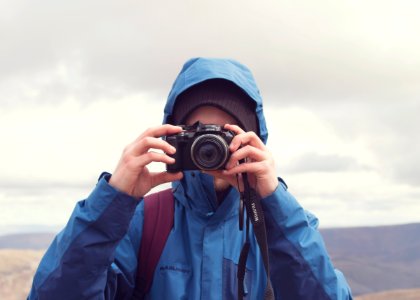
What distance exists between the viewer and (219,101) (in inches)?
153

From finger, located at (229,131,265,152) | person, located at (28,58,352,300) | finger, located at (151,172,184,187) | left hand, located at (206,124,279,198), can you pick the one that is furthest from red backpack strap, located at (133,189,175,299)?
finger, located at (229,131,265,152)

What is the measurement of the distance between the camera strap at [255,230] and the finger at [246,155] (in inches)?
5.6

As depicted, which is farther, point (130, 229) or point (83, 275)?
point (130, 229)

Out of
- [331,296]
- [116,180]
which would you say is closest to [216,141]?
[116,180]

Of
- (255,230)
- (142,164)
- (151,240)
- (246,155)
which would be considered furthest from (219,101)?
(151,240)

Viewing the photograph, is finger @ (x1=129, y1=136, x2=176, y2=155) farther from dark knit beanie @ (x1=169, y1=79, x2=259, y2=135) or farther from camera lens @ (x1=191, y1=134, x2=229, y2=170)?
dark knit beanie @ (x1=169, y1=79, x2=259, y2=135)

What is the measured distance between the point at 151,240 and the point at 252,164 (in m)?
0.76

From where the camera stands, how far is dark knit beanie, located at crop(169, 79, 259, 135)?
3.92 metres

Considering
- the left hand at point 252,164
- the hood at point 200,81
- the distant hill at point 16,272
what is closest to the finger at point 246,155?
the left hand at point 252,164

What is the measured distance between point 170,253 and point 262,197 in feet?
2.13

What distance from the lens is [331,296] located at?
11.6 ft

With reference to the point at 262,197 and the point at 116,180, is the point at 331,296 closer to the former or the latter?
the point at 262,197

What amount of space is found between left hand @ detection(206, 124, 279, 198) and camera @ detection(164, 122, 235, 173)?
44 millimetres

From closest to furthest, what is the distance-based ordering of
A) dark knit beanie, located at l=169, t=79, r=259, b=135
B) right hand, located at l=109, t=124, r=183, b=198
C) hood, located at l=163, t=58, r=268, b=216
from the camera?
right hand, located at l=109, t=124, r=183, b=198 < hood, located at l=163, t=58, r=268, b=216 < dark knit beanie, located at l=169, t=79, r=259, b=135
